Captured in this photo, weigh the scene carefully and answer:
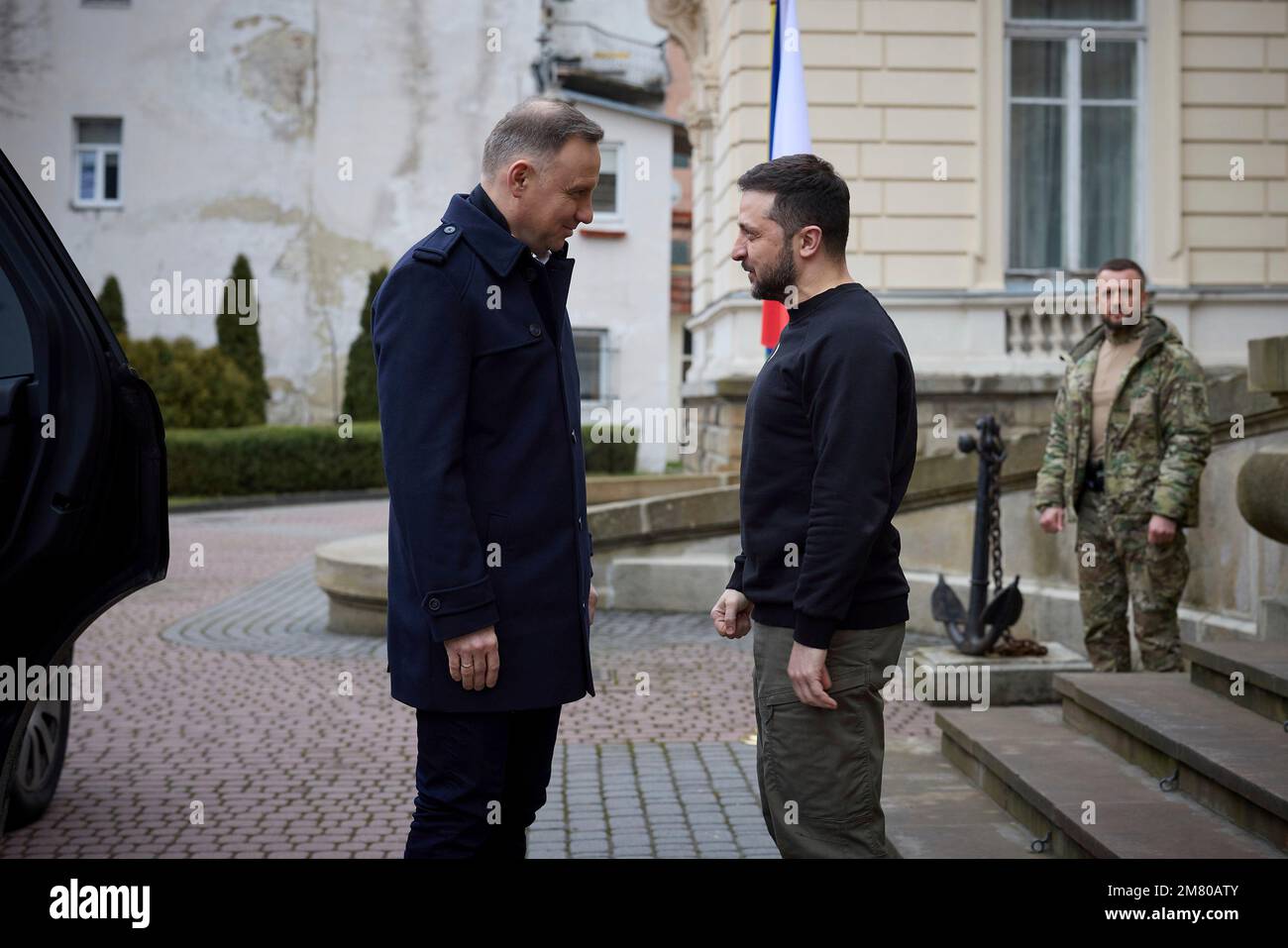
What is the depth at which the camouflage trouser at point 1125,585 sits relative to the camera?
6.22 meters

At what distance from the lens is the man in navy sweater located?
3.06 metres

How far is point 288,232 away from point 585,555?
2806 centimetres

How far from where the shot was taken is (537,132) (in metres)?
3.09

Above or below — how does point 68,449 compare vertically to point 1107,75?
below

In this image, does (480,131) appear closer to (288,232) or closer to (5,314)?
(288,232)

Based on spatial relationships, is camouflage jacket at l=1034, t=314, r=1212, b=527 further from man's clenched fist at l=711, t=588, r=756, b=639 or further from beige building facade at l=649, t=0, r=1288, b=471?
beige building facade at l=649, t=0, r=1288, b=471

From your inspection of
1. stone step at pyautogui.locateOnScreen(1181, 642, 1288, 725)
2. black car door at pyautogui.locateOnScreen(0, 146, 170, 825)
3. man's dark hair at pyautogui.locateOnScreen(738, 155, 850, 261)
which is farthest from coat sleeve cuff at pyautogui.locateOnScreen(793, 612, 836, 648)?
stone step at pyautogui.locateOnScreen(1181, 642, 1288, 725)

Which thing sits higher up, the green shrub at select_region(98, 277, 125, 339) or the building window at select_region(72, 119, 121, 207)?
the building window at select_region(72, 119, 121, 207)

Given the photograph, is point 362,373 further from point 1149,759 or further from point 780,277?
point 780,277

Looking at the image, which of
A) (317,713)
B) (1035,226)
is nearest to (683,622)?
(317,713)

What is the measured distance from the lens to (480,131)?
29766mm

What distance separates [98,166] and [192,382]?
6.29m

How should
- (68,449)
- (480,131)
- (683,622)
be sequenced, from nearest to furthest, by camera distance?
(68,449), (683,622), (480,131)

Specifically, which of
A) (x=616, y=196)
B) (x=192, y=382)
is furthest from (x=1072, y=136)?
(x=192, y=382)
